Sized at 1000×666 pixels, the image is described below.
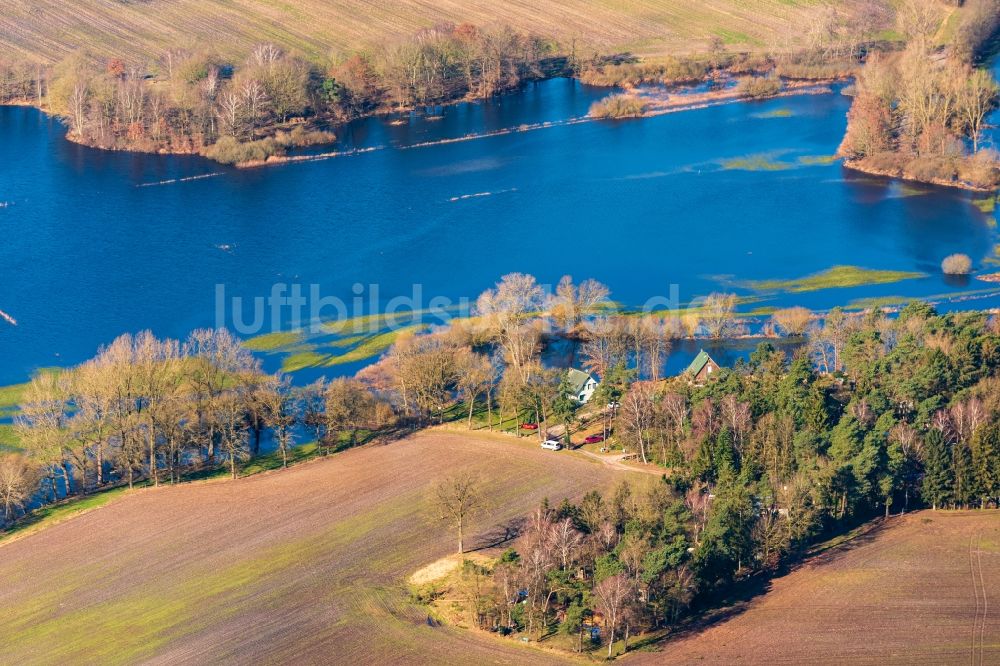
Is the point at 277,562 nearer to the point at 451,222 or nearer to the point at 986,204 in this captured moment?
the point at 451,222

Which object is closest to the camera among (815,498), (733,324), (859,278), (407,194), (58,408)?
(815,498)

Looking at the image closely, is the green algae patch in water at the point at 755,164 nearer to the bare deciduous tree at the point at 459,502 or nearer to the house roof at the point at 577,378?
the house roof at the point at 577,378

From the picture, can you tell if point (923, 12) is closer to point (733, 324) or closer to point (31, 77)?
point (733, 324)

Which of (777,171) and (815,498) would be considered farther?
(777,171)

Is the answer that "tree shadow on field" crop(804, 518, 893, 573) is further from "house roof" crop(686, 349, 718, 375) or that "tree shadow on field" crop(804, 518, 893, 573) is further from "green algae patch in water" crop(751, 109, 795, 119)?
"green algae patch in water" crop(751, 109, 795, 119)

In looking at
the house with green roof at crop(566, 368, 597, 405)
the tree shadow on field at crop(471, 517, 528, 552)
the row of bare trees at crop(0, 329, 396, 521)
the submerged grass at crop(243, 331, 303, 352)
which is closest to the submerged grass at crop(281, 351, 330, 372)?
the submerged grass at crop(243, 331, 303, 352)

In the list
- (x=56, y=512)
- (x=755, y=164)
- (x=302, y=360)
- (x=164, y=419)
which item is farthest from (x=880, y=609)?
(x=755, y=164)

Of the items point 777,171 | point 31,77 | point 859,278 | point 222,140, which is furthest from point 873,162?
point 31,77

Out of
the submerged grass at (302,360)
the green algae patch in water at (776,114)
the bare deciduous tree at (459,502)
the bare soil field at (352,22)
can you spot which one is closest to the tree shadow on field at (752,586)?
the bare deciduous tree at (459,502)
